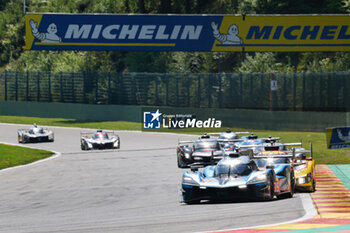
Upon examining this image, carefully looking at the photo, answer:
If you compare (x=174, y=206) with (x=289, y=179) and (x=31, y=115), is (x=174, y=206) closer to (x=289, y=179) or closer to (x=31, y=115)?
(x=289, y=179)

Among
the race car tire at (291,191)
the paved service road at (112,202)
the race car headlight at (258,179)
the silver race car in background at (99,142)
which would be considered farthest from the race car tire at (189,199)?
the silver race car in background at (99,142)

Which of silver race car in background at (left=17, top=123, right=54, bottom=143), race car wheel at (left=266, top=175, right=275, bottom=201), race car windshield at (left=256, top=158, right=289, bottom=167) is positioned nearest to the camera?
race car wheel at (left=266, top=175, right=275, bottom=201)

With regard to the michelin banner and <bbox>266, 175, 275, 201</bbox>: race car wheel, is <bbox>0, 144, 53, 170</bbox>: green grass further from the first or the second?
the michelin banner

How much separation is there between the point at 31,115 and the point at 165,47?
17.6 metres

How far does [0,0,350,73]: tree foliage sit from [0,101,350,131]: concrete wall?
5520mm

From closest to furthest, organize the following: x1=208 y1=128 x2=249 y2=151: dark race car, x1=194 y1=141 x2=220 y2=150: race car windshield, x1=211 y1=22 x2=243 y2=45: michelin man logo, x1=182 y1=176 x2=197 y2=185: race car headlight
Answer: x1=182 y1=176 x2=197 y2=185: race car headlight
x1=194 y1=141 x2=220 y2=150: race car windshield
x1=208 y1=128 x2=249 y2=151: dark race car
x1=211 y1=22 x2=243 y2=45: michelin man logo

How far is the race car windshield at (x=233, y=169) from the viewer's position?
61.7 ft

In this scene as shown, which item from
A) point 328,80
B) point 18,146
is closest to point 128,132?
point 18,146

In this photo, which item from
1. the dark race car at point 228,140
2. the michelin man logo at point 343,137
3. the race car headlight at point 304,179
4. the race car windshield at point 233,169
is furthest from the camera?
the dark race car at point 228,140

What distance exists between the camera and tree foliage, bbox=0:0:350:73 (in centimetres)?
5916

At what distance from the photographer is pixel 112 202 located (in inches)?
760

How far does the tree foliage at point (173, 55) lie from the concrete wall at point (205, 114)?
18.1 feet

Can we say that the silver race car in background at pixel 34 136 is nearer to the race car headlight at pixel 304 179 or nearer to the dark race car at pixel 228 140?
the dark race car at pixel 228 140

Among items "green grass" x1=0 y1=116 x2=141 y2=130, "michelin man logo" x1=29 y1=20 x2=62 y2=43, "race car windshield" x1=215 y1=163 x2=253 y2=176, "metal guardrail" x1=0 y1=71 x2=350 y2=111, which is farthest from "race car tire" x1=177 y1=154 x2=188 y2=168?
"michelin man logo" x1=29 y1=20 x2=62 y2=43
